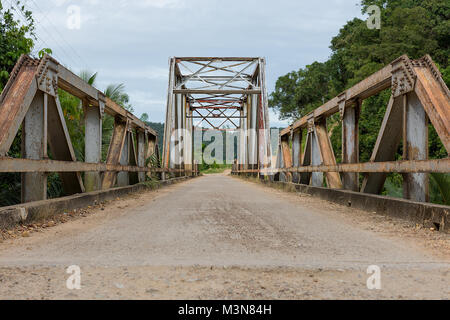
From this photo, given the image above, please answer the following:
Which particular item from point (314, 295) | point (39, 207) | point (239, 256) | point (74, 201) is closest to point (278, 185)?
point (74, 201)

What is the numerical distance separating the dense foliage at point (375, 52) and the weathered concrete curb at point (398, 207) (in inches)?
293

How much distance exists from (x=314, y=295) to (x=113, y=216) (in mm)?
3429

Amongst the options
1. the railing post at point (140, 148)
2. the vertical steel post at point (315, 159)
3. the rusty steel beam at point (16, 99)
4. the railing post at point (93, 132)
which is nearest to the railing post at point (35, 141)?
the rusty steel beam at point (16, 99)

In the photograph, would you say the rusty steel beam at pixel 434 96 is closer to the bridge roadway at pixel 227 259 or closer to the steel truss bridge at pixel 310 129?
the steel truss bridge at pixel 310 129

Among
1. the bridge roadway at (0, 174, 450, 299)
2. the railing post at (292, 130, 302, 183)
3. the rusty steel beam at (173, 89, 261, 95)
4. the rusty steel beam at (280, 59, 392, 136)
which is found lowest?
the bridge roadway at (0, 174, 450, 299)

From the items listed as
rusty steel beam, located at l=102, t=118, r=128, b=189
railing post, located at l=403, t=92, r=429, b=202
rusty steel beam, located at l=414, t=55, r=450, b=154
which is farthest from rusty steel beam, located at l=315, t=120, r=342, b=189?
rusty steel beam, located at l=102, t=118, r=128, b=189

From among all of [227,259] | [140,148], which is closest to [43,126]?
[227,259]

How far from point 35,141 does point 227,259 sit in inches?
116

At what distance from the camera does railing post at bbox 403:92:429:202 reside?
4355 mm

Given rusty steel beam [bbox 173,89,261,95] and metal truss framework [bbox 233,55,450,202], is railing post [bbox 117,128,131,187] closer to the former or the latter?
metal truss framework [bbox 233,55,450,202]

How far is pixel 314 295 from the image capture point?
6.30ft

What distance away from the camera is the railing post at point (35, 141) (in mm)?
4520

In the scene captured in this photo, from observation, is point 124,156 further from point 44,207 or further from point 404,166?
point 404,166

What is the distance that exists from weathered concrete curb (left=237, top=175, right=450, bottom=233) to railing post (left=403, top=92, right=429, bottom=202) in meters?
0.21
